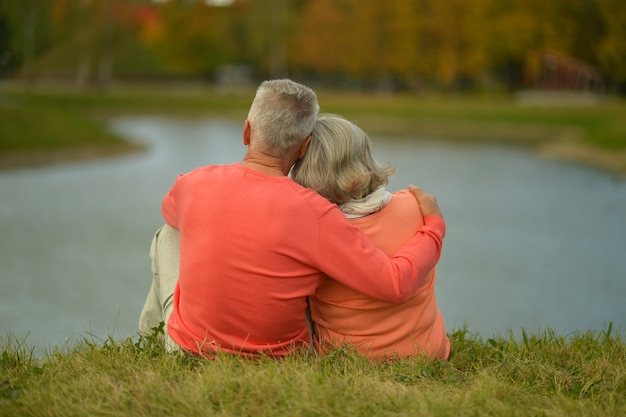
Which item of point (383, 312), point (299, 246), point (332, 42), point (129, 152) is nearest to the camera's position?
point (299, 246)

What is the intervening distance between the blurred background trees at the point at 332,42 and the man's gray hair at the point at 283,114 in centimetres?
3536

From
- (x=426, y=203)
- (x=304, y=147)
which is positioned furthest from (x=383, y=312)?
(x=304, y=147)

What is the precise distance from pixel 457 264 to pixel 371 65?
3996 cm

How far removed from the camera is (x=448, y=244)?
9.87m

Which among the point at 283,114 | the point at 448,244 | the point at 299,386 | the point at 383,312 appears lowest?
the point at 448,244

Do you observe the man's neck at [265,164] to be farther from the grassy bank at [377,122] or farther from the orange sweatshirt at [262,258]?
the grassy bank at [377,122]

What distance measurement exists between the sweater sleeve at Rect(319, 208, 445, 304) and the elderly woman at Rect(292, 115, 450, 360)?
0.16m

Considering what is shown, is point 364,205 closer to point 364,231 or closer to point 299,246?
point 364,231

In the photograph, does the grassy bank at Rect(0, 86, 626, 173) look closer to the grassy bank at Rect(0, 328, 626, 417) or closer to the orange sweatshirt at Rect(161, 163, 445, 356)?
the grassy bank at Rect(0, 328, 626, 417)

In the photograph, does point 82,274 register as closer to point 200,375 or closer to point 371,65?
point 200,375

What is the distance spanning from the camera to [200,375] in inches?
109

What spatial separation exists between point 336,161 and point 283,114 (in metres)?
0.27

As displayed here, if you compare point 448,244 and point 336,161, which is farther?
point 448,244

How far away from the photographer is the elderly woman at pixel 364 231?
2.98m
